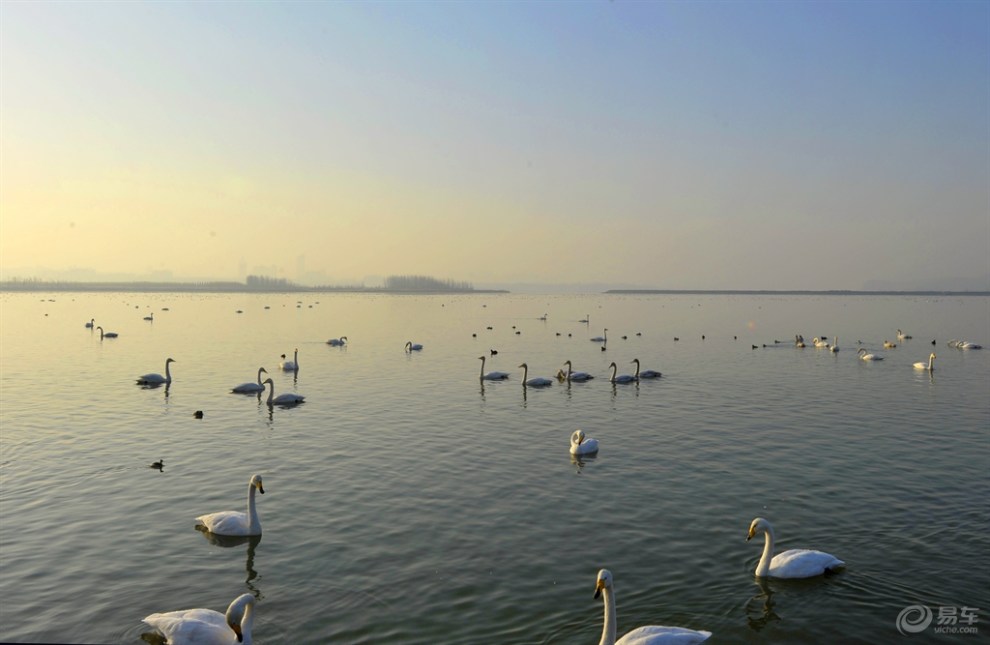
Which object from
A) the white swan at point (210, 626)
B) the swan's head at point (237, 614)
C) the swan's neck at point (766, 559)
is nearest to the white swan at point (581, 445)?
the swan's neck at point (766, 559)

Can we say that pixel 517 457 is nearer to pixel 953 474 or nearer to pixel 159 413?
pixel 953 474

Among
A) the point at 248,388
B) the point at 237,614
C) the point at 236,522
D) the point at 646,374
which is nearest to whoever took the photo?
the point at 237,614

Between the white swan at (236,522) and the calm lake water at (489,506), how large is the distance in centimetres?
29

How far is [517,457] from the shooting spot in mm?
24609

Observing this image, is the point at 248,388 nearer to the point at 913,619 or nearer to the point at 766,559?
the point at 766,559

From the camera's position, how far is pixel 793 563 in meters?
14.2

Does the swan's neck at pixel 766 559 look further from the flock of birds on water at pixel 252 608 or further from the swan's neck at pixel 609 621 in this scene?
the swan's neck at pixel 609 621

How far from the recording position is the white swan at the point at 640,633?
445 inches

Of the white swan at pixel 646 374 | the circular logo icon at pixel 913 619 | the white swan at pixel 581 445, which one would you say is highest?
the white swan at pixel 646 374

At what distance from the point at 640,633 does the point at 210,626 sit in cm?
698

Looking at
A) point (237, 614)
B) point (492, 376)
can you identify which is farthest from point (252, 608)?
point (492, 376)

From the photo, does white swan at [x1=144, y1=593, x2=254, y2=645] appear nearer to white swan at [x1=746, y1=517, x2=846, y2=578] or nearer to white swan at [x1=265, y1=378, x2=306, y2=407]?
white swan at [x1=746, y1=517, x2=846, y2=578]

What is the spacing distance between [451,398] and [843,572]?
2457 cm

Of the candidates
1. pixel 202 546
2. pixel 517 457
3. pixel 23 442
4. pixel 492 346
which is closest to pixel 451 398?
pixel 517 457
